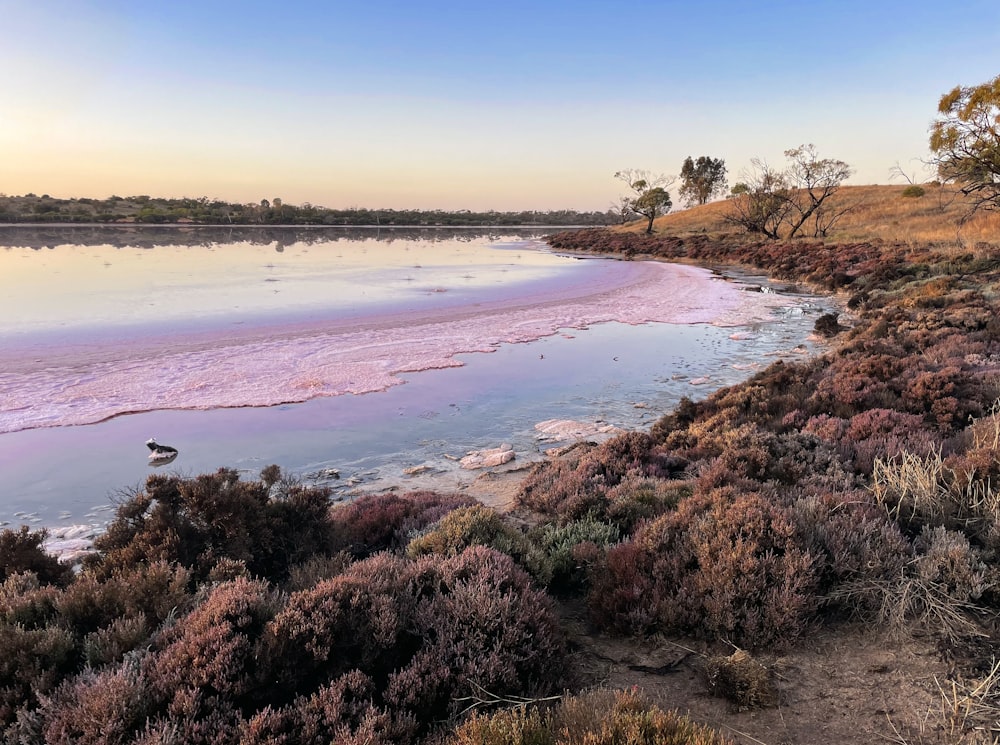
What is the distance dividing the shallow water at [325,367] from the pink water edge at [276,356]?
0.22 ft

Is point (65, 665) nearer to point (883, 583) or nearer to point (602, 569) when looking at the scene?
point (602, 569)

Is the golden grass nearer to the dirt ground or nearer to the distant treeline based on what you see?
the dirt ground

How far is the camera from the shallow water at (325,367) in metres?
8.09

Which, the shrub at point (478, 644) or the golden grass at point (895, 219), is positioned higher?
the golden grass at point (895, 219)

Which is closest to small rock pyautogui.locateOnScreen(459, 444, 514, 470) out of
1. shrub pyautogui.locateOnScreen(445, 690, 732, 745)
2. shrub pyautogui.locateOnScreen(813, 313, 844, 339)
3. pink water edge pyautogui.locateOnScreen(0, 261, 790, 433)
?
pink water edge pyautogui.locateOnScreen(0, 261, 790, 433)

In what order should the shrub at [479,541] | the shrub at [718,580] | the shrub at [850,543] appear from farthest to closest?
the shrub at [479,541] → the shrub at [850,543] → the shrub at [718,580]

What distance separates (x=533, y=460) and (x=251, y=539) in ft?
13.8

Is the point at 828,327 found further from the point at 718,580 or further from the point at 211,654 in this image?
the point at 211,654

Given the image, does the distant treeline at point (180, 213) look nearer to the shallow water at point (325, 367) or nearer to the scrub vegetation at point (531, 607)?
the shallow water at point (325, 367)

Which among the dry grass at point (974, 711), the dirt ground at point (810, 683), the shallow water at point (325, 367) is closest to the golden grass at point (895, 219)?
the shallow water at point (325, 367)

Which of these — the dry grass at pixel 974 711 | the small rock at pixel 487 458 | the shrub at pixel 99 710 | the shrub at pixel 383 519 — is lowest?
the small rock at pixel 487 458

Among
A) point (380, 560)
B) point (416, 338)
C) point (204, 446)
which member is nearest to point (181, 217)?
point (416, 338)

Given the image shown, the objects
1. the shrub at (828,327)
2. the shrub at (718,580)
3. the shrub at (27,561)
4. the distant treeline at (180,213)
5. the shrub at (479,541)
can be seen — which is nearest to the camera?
the shrub at (718,580)

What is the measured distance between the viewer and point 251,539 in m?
4.97
